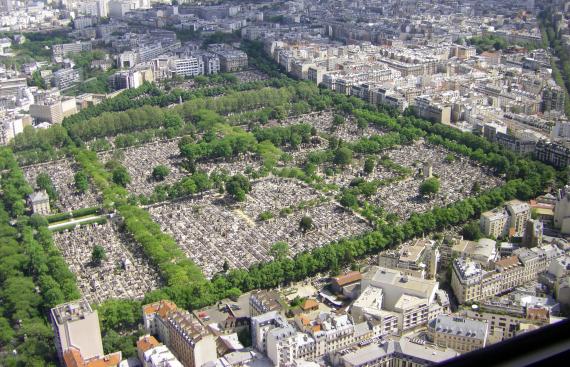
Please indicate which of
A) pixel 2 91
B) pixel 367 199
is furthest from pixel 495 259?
pixel 2 91

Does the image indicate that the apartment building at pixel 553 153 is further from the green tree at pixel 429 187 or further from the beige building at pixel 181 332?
the beige building at pixel 181 332

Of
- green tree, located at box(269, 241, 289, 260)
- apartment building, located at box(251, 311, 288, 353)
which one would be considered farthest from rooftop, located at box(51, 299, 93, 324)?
green tree, located at box(269, 241, 289, 260)

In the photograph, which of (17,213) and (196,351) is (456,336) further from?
(17,213)

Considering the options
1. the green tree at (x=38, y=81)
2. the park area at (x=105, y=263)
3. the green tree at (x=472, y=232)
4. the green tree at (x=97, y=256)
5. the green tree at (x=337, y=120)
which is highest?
the green tree at (x=38, y=81)

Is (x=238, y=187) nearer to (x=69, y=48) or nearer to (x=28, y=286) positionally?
(x=28, y=286)

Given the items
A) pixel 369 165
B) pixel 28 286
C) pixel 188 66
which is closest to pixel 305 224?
pixel 369 165

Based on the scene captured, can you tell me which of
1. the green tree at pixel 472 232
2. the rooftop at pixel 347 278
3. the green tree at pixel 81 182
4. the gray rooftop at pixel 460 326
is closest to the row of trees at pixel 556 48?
the green tree at pixel 472 232
